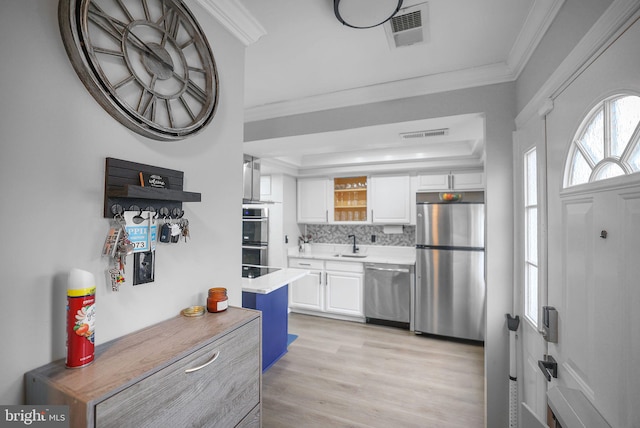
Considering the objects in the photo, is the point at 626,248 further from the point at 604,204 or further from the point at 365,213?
the point at 365,213

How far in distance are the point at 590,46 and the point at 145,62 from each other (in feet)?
5.23

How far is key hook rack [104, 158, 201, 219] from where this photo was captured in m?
0.88

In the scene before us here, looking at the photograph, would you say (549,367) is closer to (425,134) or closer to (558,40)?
(558,40)

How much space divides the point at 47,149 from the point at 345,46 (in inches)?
60.5

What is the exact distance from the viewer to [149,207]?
0.99m

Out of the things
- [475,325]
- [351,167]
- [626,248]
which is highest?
[351,167]

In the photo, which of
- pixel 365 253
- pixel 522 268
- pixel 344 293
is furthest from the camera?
pixel 365 253

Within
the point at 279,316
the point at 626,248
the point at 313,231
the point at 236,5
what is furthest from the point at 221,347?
the point at 313,231

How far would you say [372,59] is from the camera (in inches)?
71.8

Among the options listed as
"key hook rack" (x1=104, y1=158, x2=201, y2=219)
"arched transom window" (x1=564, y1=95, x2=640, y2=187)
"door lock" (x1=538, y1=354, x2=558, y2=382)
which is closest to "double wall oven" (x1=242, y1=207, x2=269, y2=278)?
"key hook rack" (x1=104, y1=158, x2=201, y2=219)

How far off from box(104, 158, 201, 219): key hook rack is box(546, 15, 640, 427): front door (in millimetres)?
1448

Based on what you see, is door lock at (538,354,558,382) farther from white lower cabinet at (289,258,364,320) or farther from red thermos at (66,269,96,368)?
white lower cabinet at (289,258,364,320)

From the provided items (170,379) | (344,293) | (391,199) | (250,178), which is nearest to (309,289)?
(344,293)

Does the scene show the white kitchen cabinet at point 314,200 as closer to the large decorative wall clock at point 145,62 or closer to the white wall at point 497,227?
the white wall at point 497,227
